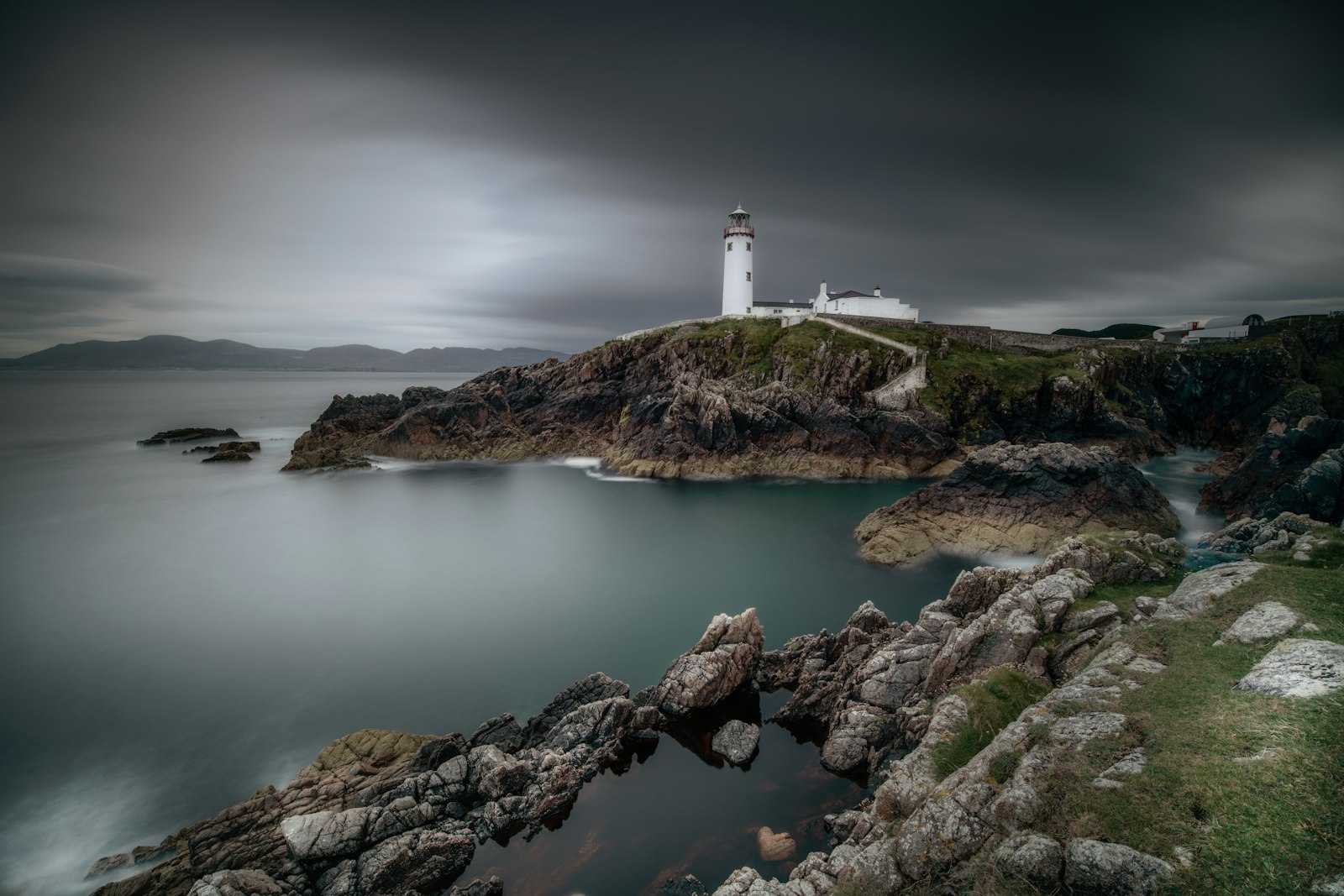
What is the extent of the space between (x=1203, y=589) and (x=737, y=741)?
38.4 ft

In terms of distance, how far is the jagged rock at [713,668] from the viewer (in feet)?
56.4

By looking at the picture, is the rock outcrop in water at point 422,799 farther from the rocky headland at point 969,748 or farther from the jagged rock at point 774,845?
the jagged rock at point 774,845

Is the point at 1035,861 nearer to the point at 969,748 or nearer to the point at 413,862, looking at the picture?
the point at 969,748

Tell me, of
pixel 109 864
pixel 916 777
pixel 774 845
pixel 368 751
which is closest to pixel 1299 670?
pixel 916 777

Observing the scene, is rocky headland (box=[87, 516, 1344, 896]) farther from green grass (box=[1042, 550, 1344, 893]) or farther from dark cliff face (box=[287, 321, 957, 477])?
dark cliff face (box=[287, 321, 957, 477])

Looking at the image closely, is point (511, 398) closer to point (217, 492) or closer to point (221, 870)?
point (217, 492)

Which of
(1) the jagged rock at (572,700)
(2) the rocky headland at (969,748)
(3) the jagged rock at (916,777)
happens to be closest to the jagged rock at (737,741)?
(2) the rocky headland at (969,748)

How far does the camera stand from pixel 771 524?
128 ft

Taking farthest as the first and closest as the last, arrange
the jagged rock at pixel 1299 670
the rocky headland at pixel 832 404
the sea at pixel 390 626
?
the rocky headland at pixel 832 404 < the sea at pixel 390 626 < the jagged rock at pixel 1299 670

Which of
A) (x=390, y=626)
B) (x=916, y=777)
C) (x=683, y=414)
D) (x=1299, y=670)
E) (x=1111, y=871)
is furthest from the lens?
(x=683, y=414)

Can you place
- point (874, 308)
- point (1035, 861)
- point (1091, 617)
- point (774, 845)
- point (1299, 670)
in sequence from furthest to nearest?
point (874, 308) < point (1091, 617) < point (774, 845) < point (1299, 670) < point (1035, 861)

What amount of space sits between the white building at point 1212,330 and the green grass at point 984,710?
279 feet

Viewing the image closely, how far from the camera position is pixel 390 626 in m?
24.9

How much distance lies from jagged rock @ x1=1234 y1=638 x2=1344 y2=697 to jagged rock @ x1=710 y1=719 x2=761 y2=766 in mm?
10592
